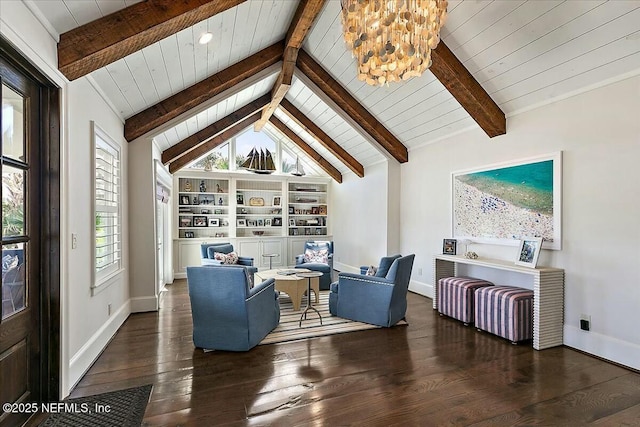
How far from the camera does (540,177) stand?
386cm

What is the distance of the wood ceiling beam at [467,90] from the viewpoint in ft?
12.9

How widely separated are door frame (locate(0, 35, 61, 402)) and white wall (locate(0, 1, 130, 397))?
0.04m

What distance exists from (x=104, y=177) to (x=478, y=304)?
4489 millimetres

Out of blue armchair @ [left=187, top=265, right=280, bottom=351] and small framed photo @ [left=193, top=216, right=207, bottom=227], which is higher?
small framed photo @ [left=193, top=216, right=207, bottom=227]

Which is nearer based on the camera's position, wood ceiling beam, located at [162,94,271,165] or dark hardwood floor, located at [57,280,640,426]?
dark hardwood floor, located at [57,280,640,426]

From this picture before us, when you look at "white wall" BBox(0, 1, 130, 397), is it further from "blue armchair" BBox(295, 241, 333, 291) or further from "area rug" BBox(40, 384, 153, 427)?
"blue armchair" BBox(295, 241, 333, 291)

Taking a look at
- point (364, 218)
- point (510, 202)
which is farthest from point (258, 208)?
point (510, 202)

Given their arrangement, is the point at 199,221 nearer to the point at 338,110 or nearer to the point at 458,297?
the point at 338,110

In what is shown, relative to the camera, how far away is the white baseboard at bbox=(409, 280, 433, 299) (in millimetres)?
5721

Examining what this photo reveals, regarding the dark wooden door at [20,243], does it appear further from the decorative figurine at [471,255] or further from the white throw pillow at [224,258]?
the decorative figurine at [471,255]

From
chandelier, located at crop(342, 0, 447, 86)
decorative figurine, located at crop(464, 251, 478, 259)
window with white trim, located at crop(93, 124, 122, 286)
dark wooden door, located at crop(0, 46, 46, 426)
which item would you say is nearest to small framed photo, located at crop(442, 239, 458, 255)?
decorative figurine, located at crop(464, 251, 478, 259)

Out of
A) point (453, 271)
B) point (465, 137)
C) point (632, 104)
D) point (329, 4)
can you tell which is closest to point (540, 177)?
point (632, 104)

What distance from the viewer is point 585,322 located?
341cm

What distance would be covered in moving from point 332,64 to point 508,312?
417 centimetres
